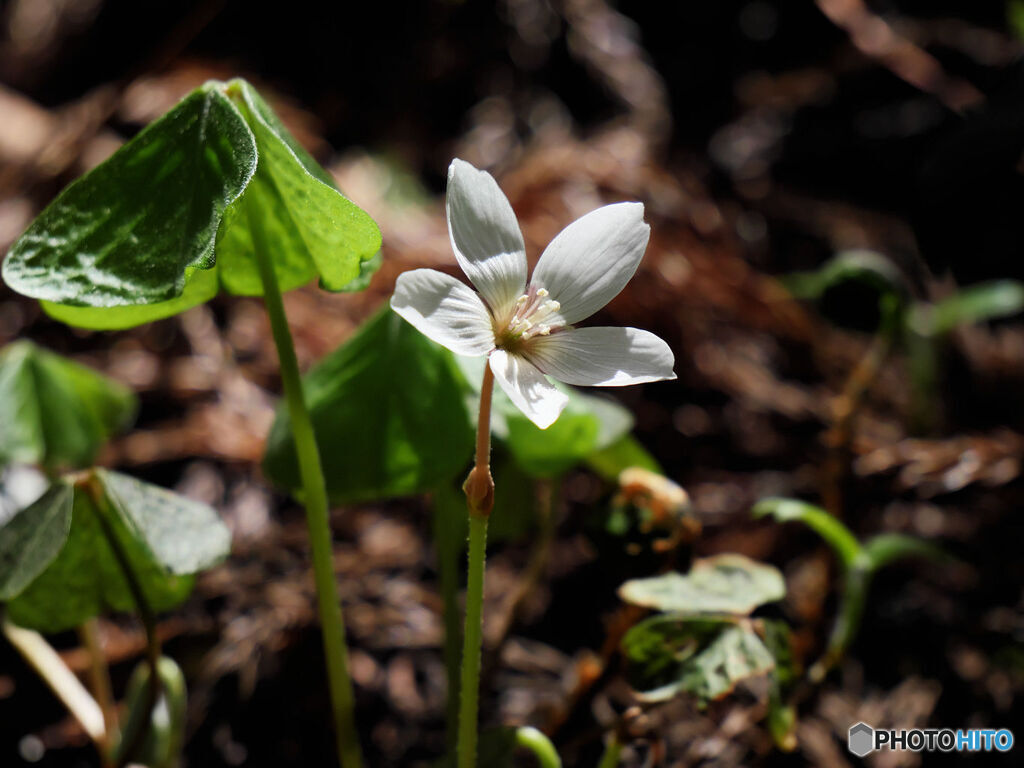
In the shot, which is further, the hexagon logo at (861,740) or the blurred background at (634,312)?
the blurred background at (634,312)

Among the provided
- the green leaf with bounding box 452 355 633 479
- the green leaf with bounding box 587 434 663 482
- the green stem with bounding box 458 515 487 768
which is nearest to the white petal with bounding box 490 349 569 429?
the green stem with bounding box 458 515 487 768

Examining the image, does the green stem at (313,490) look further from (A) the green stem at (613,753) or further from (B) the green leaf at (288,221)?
(A) the green stem at (613,753)

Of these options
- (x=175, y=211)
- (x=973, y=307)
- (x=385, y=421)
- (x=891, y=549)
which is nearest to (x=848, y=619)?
(x=891, y=549)

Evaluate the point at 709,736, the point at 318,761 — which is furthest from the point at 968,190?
the point at 318,761

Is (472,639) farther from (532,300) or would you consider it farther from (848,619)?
(848,619)

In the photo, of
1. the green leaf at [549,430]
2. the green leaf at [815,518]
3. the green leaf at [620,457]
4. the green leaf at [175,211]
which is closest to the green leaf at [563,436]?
the green leaf at [549,430]

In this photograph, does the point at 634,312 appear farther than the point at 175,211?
Yes

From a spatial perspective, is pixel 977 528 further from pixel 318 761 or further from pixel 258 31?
pixel 258 31
